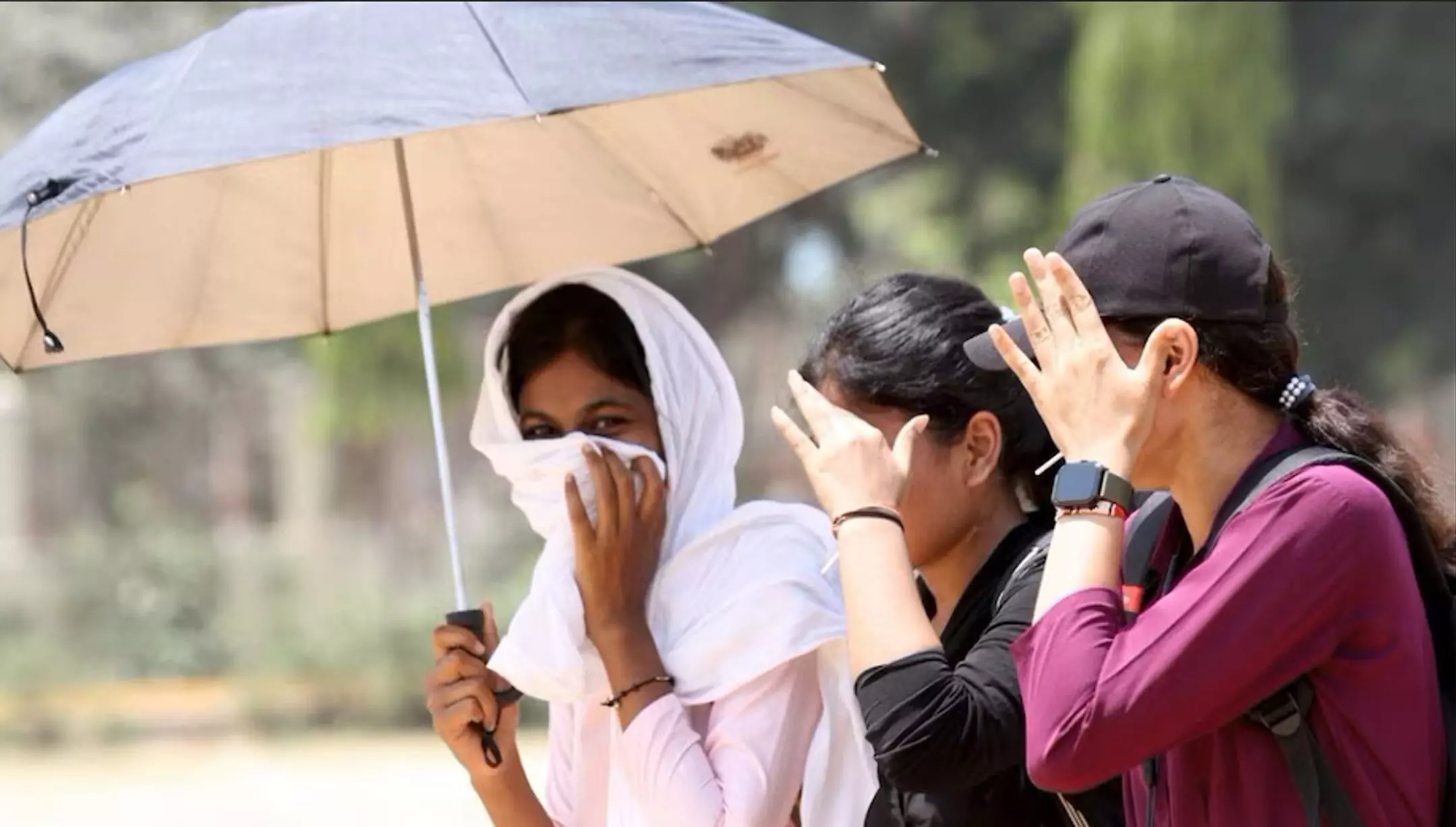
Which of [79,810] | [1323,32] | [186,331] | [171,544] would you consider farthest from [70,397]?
[186,331]

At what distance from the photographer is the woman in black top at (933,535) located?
2098 mm

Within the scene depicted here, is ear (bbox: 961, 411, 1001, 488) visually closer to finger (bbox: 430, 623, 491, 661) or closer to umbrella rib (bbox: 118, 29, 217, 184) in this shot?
finger (bbox: 430, 623, 491, 661)

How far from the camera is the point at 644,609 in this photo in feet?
8.84

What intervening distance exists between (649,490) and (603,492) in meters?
0.08

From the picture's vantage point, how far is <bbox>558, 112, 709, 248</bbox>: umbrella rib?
337cm

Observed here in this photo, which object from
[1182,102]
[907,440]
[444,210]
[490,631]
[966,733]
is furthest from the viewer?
[1182,102]

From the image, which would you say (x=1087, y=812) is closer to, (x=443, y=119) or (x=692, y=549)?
(x=692, y=549)

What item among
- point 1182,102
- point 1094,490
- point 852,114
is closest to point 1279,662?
point 1094,490

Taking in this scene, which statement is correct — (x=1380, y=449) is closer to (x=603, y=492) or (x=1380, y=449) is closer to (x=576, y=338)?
(x=603, y=492)

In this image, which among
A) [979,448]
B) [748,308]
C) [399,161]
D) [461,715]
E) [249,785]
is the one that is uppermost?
[748,308]

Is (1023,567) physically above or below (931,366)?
below

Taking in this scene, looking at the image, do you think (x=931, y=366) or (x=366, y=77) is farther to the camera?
(x=366, y=77)

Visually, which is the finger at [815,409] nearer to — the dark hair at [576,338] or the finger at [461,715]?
the dark hair at [576,338]

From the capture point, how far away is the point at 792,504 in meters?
2.73
